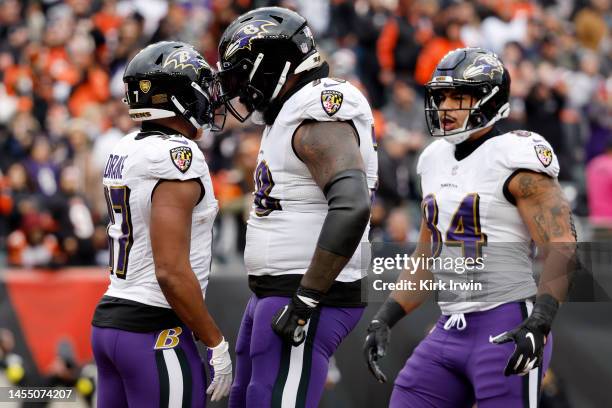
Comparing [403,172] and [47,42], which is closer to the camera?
[403,172]

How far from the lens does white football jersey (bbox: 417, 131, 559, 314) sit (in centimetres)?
460

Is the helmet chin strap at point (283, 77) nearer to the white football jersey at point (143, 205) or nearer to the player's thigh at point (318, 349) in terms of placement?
the white football jersey at point (143, 205)

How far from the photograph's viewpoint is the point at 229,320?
7.59 meters

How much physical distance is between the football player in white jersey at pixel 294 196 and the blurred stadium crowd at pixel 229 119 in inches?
184

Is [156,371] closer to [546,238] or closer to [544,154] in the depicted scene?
[546,238]

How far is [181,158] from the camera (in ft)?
14.0

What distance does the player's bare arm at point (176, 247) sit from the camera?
4211 mm

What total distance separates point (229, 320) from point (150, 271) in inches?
129

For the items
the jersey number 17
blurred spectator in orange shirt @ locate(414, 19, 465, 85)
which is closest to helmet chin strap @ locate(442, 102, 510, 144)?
the jersey number 17

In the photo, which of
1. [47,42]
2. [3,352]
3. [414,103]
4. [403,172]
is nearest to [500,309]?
[3,352]

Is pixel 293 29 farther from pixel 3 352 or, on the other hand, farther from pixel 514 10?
pixel 514 10

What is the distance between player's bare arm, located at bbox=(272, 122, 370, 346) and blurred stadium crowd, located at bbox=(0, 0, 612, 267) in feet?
16.2

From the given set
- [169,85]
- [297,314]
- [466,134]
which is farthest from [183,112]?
[466,134]

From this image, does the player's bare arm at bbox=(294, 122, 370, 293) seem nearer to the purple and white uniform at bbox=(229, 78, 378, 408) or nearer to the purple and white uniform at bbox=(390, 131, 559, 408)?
the purple and white uniform at bbox=(229, 78, 378, 408)
